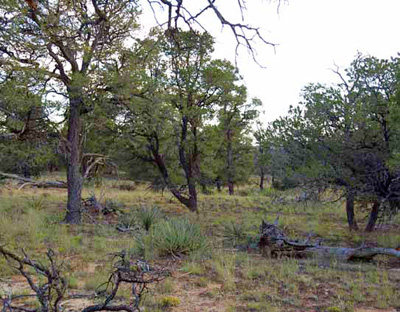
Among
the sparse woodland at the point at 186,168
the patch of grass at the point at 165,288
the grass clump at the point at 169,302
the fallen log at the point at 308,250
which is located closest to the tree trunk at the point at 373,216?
the sparse woodland at the point at 186,168

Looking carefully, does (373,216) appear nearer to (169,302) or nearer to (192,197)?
(192,197)

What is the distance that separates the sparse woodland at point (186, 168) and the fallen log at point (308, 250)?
0.03 meters

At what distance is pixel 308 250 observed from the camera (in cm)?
912

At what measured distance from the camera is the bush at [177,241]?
8.62 meters

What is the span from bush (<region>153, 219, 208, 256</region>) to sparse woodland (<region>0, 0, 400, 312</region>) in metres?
0.03

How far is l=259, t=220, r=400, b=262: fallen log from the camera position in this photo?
8.62 meters

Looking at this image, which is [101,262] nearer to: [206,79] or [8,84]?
[8,84]

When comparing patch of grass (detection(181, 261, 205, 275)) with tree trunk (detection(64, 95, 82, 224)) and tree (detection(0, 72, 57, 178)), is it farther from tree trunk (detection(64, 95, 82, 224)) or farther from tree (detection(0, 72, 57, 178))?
tree trunk (detection(64, 95, 82, 224))

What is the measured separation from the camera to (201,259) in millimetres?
8109

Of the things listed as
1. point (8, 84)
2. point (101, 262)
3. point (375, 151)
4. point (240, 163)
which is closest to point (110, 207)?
point (8, 84)

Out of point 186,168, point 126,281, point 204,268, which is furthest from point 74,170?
point 126,281

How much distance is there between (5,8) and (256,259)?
7911 mm

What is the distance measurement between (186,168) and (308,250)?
31.4 feet

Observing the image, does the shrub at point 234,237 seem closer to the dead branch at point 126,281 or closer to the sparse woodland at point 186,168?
the sparse woodland at point 186,168
